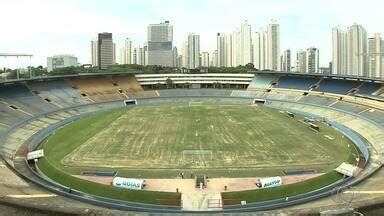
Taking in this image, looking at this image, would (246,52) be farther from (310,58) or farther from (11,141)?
(11,141)

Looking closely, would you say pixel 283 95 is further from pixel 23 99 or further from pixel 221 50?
pixel 221 50

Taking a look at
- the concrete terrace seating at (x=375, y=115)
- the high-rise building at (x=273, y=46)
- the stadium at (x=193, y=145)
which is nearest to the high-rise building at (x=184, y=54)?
the high-rise building at (x=273, y=46)

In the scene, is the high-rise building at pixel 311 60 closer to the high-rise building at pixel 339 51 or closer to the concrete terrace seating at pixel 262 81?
the high-rise building at pixel 339 51

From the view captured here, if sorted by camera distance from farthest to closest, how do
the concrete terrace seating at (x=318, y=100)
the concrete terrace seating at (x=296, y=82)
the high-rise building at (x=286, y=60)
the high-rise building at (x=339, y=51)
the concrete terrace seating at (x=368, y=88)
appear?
the high-rise building at (x=286, y=60) < the high-rise building at (x=339, y=51) < the concrete terrace seating at (x=296, y=82) < the concrete terrace seating at (x=318, y=100) < the concrete terrace seating at (x=368, y=88)

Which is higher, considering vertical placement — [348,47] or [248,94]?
[348,47]

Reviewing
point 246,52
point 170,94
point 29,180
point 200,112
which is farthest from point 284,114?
point 246,52

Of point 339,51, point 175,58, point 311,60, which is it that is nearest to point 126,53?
point 175,58
